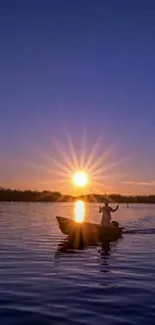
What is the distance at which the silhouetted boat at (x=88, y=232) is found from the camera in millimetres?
30000

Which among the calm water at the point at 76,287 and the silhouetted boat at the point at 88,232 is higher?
the silhouetted boat at the point at 88,232

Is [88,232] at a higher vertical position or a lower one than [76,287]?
higher

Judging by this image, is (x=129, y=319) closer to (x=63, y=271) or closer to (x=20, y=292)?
(x=20, y=292)

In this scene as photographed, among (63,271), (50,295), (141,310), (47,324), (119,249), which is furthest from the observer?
(119,249)

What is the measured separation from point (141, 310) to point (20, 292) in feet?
12.4

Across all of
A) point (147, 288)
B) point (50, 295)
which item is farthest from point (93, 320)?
point (147, 288)

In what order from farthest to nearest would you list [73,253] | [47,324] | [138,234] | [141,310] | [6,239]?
[138,234] → [6,239] → [73,253] → [141,310] → [47,324]

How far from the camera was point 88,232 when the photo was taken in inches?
1211

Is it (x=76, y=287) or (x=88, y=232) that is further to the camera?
(x=88, y=232)

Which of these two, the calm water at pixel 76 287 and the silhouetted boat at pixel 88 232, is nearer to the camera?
the calm water at pixel 76 287

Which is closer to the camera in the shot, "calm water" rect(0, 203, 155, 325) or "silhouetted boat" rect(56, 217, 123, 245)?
"calm water" rect(0, 203, 155, 325)

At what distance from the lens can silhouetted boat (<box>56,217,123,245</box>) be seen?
30.0 m

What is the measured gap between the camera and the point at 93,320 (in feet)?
37.1

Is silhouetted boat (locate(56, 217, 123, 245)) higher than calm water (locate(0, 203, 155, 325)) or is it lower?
higher
